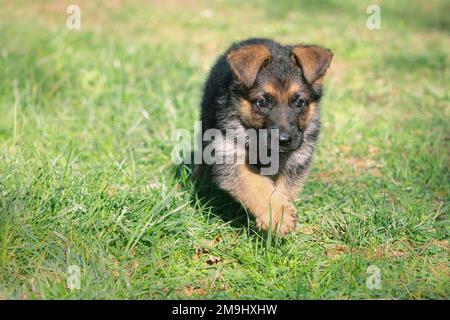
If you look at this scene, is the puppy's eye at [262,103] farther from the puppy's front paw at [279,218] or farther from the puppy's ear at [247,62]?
the puppy's front paw at [279,218]

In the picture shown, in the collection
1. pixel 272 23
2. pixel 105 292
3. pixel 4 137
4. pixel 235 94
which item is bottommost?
pixel 105 292

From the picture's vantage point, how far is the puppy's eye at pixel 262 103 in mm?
4043

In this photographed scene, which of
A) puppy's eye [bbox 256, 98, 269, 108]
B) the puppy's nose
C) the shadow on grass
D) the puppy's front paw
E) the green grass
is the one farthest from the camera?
the shadow on grass

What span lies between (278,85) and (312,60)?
0.31 m

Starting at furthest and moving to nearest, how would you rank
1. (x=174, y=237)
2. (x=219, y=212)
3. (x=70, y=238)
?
(x=219, y=212), (x=174, y=237), (x=70, y=238)

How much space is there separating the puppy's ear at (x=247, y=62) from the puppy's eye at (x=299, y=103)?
1.16ft

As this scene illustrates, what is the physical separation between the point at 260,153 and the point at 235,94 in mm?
458

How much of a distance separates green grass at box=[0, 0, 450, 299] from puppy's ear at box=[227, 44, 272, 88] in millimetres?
918

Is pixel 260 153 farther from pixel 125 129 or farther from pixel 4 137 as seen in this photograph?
pixel 4 137

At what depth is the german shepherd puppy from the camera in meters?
3.92

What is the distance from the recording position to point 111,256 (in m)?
3.52

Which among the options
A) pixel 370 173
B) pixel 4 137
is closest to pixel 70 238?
pixel 4 137

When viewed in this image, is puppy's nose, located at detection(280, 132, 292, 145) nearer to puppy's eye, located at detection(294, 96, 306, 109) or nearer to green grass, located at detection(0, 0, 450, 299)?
puppy's eye, located at detection(294, 96, 306, 109)

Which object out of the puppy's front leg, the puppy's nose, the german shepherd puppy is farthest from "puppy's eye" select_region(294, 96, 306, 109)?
the puppy's front leg
